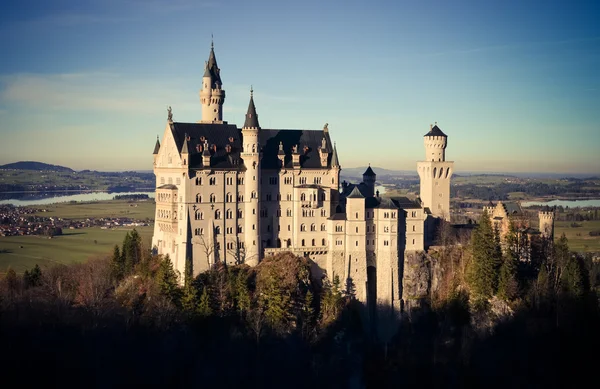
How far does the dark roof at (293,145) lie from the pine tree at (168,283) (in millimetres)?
15855

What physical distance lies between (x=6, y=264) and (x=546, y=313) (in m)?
74.1

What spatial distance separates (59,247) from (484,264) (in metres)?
75.5

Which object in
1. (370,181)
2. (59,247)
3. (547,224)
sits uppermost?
(370,181)

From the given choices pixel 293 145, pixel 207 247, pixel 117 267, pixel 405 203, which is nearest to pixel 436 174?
pixel 405 203

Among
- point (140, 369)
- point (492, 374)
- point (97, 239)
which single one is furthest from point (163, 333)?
point (97, 239)

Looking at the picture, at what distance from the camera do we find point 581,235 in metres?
153

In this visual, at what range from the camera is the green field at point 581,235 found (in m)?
136

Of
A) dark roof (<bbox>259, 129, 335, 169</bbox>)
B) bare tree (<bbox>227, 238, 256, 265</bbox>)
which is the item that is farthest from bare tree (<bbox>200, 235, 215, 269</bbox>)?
dark roof (<bbox>259, 129, 335, 169</bbox>)

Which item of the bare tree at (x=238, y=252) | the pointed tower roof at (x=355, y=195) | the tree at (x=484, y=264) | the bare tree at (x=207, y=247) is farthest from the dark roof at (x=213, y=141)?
the tree at (x=484, y=264)

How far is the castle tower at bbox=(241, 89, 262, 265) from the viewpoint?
265 feet

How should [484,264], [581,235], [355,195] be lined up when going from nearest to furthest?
1. [484,264]
2. [355,195]
3. [581,235]

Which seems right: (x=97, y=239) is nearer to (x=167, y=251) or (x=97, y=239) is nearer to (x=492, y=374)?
(x=167, y=251)

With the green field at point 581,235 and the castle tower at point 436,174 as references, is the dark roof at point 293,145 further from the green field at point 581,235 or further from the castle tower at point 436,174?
the green field at point 581,235

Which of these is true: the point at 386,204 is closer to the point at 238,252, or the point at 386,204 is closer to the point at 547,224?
the point at 238,252
